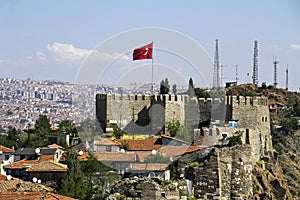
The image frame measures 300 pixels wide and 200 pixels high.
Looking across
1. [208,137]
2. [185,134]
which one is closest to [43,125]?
[185,134]

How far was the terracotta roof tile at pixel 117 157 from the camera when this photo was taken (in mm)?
30953

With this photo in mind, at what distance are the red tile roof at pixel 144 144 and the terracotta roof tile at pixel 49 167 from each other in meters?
2.97

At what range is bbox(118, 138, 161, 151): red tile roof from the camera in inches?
1343

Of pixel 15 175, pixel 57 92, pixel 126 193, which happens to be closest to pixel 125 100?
pixel 15 175

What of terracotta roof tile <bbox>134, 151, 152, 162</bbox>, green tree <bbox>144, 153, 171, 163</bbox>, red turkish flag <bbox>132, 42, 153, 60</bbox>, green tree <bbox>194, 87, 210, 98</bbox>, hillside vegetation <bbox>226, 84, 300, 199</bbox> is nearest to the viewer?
green tree <bbox>144, 153, 171, 163</bbox>

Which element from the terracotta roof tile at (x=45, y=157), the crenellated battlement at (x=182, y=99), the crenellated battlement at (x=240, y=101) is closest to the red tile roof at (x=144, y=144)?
the terracotta roof tile at (x=45, y=157)

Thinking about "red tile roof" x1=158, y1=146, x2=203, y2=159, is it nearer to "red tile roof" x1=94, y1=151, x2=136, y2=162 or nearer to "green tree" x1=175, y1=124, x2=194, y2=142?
"red tile roof" x1=94, y1=151, x2=136, y2=162

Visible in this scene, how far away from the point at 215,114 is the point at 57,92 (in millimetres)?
72700

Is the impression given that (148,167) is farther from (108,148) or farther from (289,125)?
(289,125)

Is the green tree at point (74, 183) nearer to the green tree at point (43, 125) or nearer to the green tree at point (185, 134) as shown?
the green tree at point (185, 134)

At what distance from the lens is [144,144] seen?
34906 millimetres

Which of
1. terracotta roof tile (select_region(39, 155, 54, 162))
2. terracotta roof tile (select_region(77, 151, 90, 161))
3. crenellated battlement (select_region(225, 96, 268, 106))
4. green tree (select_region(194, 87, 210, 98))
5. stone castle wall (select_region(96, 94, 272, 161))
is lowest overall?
terracotta roof tile (select_region(39, 155, 54, 162))

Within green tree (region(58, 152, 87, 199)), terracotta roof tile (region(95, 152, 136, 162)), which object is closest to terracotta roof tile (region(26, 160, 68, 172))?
green tree (region(58, 152, 87, 199))

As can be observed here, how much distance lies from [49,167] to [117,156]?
5242 mm
